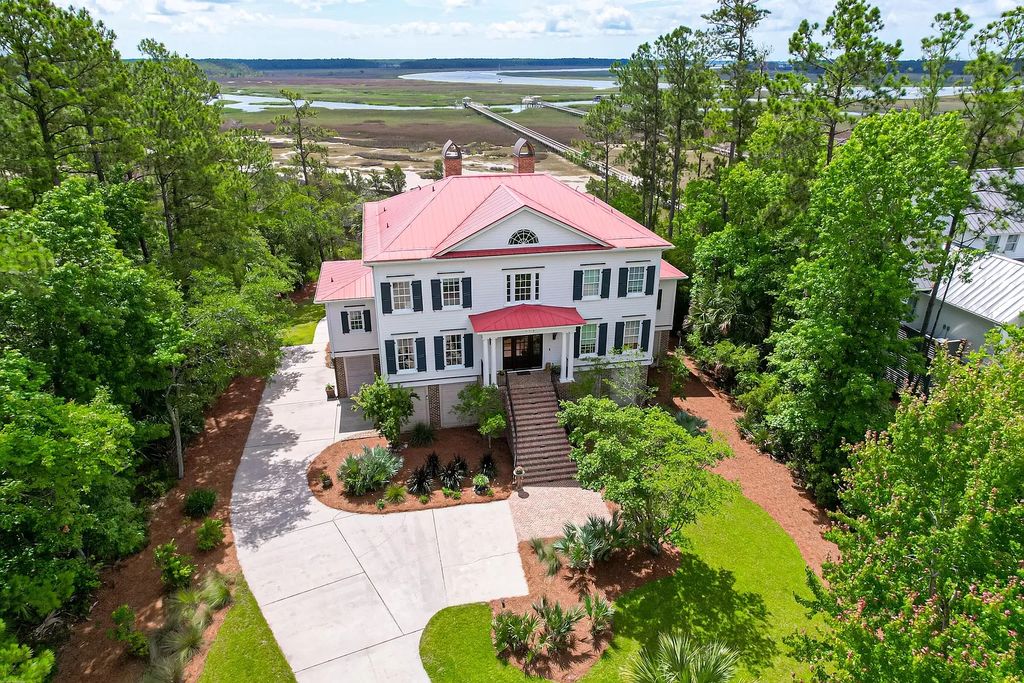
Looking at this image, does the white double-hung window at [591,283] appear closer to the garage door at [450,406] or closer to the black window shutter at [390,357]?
the garage door at [450,406]

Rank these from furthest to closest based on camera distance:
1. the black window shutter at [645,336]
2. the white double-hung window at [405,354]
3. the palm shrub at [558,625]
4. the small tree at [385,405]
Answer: the black window shutter at [645,336] < the white double-hung window at [405,354] < the small tree at [385,405] < the palm shrub at [558,625]

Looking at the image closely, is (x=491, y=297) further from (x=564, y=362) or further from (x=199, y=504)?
(x=199, y=504)

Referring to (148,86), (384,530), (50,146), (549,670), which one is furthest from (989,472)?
(148,86)

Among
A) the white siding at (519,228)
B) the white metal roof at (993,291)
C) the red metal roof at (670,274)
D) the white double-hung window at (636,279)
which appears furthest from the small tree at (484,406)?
the white metal roof at (993,291)

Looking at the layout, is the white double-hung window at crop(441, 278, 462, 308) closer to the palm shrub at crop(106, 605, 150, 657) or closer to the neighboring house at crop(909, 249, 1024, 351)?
the palm shrub at crop(106, 605, 150, 657)

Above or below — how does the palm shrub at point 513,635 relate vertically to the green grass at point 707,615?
above

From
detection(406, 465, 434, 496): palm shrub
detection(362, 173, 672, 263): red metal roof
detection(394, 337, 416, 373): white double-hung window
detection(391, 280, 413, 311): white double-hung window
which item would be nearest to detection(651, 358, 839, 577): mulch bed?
detection(362, 173, 672, 263): red metal roof
